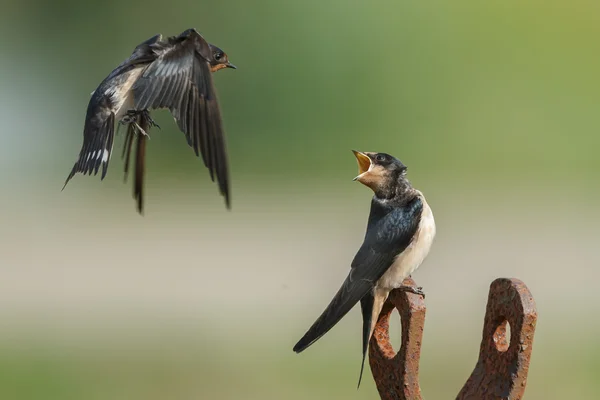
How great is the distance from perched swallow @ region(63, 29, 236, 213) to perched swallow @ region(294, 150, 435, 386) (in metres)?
0.36

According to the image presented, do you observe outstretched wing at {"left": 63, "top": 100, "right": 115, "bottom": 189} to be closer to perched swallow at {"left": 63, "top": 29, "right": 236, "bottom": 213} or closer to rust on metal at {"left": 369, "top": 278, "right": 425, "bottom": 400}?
perched swallow at {"left": 63, "top": 29, "right": 236, "bottom": 213}

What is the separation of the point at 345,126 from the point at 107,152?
6.36 metres

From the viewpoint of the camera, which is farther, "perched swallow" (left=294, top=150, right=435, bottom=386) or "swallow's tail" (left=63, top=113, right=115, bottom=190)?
"swallow's tail" (left=63, top=113, right=115, bottom=190)

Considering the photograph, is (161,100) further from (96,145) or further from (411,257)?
(411,257)

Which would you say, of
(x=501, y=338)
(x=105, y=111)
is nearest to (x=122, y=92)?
(x=105, y=111)

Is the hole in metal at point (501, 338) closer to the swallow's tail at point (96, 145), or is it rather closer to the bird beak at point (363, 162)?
the bird beak at point (363, 162)

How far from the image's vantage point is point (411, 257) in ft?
8.39

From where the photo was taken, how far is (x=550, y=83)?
973 centimetres

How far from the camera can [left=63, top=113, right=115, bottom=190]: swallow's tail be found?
289 centimetres

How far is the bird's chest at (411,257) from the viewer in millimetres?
2402

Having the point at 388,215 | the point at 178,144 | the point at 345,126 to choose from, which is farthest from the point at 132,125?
the point at 178,144

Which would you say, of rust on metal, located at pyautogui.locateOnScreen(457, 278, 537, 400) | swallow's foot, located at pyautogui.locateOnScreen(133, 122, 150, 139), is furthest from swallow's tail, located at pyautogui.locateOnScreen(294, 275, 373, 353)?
swallow's foot, located at pyautogui.locateOnScreen(133, 122, 150, 139)

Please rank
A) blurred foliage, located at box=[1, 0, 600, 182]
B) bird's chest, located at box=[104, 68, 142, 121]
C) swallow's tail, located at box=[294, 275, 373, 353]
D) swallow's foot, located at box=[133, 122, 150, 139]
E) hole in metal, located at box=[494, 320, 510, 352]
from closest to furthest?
hole in metal, located at box=[494, 320, 510, 352] < swallow's tail, located at box=[294, 275, 373, 353] < swallow's foot, located at box=[133, 122, 150, 139] < bird's chest, located at box=[104, 68, 142, 121] < blurred foliage, located at box=[1, 0, 600, 182]

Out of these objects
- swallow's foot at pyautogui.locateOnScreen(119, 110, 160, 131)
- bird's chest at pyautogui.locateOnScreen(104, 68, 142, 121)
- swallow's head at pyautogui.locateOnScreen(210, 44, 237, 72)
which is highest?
swallow's head at pyautogui.locateOnScreen(210, 44, 237, 72)
